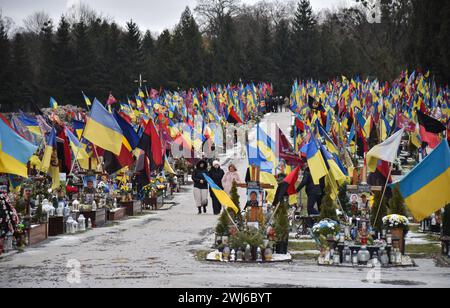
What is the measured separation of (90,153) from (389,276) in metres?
16.9

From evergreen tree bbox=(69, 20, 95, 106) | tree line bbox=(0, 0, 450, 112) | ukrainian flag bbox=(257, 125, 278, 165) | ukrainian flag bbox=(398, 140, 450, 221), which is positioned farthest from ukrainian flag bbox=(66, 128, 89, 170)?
evergreen tree bbox=(69, 20, 95, 106)

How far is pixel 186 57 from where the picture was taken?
350ft

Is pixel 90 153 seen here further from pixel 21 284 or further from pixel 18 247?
pixel 21 284

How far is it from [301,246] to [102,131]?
23.4 feet

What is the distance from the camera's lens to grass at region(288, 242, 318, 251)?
2098cm

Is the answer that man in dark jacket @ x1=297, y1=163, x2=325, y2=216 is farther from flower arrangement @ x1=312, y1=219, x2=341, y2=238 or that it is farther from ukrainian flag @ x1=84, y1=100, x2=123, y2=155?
ukrainian flag @ x1=84, y1=100, x2=123, y2=155

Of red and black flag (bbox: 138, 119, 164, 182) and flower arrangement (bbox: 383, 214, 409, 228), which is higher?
red and black flag (bbox: 138, 119, 164, 182)

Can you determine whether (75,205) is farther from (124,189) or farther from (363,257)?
(363,257)

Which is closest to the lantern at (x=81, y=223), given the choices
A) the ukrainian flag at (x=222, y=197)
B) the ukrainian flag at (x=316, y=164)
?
the ukrainian flag at (x=222, y=197)

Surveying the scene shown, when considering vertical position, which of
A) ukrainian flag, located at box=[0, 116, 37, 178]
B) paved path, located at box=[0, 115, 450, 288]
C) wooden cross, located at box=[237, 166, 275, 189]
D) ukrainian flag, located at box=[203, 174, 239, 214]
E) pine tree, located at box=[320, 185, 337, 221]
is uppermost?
ukrainian flag, located at box=[0, 116, 37, 178]

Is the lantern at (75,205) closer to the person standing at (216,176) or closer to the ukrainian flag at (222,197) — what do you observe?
the person standing at (216,176)

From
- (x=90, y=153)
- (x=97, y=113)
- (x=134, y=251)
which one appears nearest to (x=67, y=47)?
(x=90, y=153)

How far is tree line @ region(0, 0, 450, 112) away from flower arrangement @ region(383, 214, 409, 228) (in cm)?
6263

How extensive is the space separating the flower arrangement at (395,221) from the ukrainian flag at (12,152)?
759 centimetres
